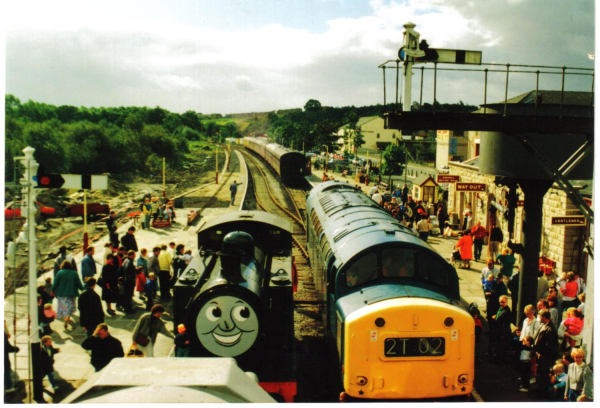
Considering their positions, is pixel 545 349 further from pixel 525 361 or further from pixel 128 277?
pixel 128 277

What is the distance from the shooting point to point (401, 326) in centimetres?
793

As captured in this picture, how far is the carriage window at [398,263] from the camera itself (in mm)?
8922

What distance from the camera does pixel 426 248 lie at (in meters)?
9.06

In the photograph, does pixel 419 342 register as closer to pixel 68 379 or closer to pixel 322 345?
pixel 322 345

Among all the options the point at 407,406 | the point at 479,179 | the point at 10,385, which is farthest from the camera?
the point at 479,179

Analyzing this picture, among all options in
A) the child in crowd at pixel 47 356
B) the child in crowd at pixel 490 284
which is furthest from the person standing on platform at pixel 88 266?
the child in crowd at pixel 490 284

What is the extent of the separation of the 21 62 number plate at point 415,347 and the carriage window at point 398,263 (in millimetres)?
1237

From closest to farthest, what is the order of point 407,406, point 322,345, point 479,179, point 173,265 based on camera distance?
point 407,406 → point 322,345 → point 173,265 → point 479,179

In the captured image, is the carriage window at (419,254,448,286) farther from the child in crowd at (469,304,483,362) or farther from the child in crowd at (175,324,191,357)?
the child in crowd at (175,324,191,357)

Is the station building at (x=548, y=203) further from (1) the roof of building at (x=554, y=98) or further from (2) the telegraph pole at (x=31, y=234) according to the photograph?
(2) the telegraph pole at (x=31, y=234)

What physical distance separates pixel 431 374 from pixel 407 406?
0.81 meters

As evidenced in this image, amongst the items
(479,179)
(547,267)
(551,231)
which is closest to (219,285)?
(547,267)

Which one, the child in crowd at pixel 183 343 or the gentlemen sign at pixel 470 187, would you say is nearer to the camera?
the child in crowd at pixel 183 343

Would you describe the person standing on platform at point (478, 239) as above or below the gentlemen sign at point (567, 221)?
below
